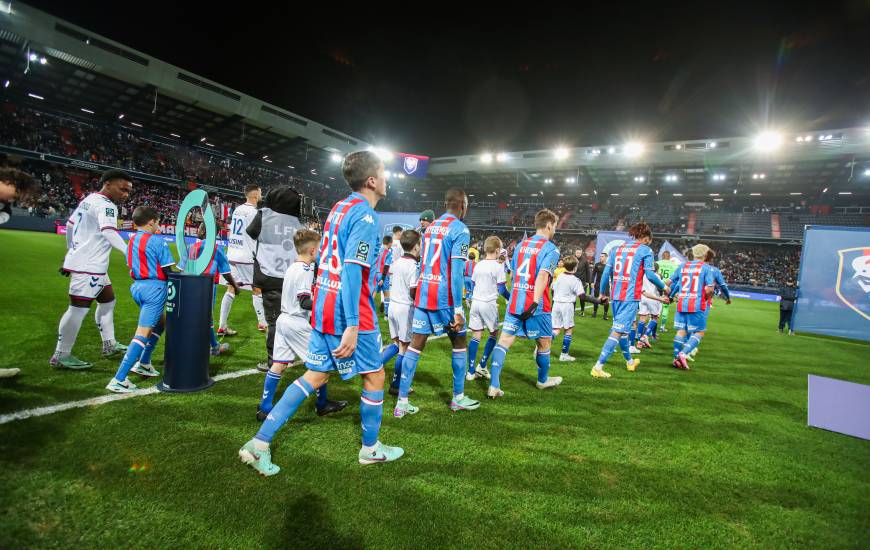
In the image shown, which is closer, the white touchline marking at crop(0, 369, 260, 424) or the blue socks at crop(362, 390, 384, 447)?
the blue socks at crop(362, 390, 384, 447)

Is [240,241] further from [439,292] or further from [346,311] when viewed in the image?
[346,311]

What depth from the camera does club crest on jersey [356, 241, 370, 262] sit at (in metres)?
2.46

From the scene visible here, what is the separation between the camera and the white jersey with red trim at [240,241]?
6074mm

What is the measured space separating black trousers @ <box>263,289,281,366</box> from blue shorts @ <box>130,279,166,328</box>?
1124 millimetres

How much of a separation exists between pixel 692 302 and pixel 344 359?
22.2 feet

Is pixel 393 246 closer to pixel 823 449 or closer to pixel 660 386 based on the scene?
pixel 660 386

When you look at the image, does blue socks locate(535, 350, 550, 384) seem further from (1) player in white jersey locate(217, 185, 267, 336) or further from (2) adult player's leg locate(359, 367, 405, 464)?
(1) player in white jersey locate(217, 185, 267, 336)

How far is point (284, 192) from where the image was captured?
4.38 meters

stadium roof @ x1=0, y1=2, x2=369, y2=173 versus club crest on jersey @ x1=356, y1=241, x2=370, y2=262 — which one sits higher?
stadium roof @ x1=0, y1=2, x2=369, y2=173

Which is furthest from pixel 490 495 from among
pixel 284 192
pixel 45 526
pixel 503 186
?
pixel 503 186

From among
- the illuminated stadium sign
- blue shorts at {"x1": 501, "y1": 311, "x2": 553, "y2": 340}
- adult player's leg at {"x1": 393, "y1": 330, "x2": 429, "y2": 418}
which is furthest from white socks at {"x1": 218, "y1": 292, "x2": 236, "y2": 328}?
the illuminated stadium sign

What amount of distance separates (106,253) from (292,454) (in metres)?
3.64

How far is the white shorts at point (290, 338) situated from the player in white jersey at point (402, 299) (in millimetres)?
1166

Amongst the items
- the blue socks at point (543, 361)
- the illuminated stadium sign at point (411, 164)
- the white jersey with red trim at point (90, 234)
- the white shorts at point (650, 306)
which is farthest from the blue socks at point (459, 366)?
the illuminated stadium sign at point (411, 164)
